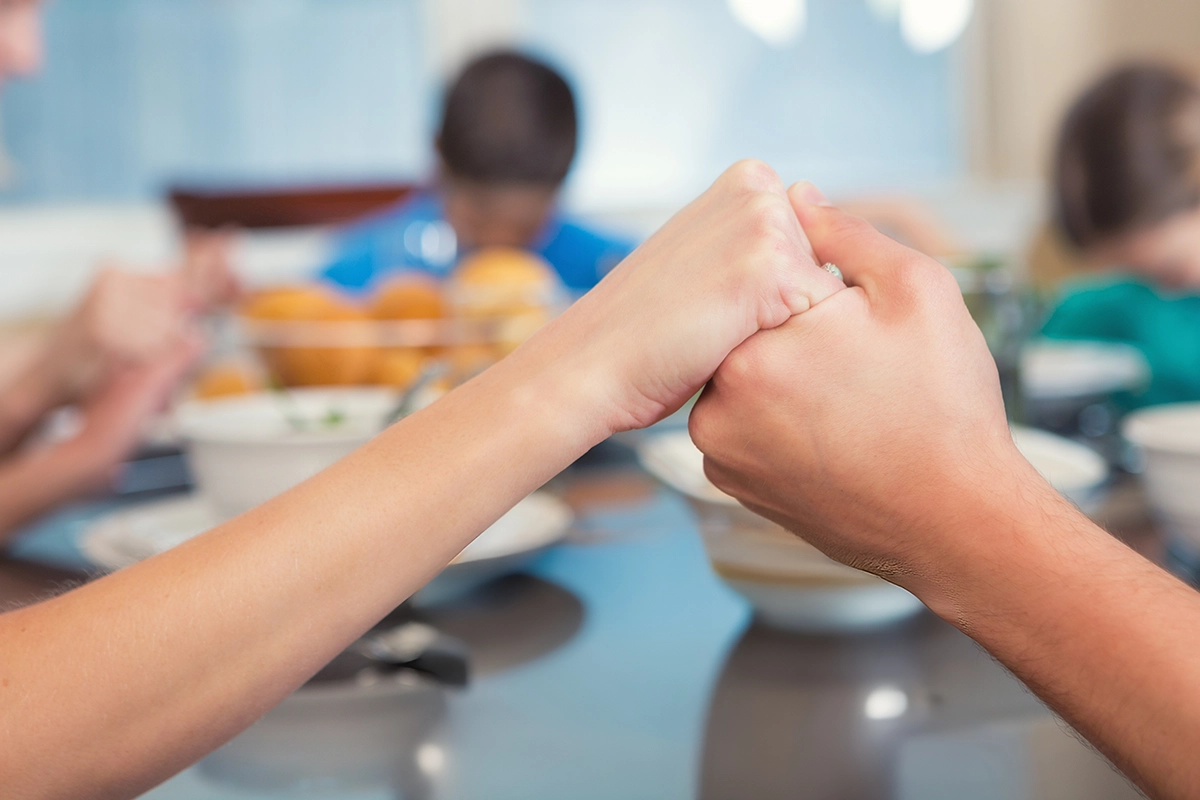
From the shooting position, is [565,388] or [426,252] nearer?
[565,388]

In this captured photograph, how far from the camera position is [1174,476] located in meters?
0.61

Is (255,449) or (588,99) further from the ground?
(588,99)

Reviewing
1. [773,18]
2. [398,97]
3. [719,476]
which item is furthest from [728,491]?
[773,18]

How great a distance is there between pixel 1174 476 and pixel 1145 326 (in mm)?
916

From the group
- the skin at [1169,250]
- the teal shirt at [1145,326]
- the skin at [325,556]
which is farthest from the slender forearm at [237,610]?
the skin at [1169,250]

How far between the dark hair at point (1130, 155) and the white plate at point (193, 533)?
1307 millimetres

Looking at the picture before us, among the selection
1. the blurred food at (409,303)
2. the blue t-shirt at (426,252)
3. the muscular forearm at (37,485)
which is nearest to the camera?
the muscular forearm at (37,485)

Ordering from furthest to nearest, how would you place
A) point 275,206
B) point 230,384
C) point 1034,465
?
point 275,206 → point 230,384 → point 1034,465

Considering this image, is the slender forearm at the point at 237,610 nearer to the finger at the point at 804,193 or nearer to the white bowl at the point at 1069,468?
the finger at the point at 804,193

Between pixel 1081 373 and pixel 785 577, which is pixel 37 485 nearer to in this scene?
pixel 785 577

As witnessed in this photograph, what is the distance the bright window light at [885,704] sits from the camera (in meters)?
0.48

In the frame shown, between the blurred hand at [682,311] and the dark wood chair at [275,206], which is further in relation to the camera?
the dark wood chair at [275,206]

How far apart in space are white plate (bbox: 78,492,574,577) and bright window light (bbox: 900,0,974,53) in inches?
120

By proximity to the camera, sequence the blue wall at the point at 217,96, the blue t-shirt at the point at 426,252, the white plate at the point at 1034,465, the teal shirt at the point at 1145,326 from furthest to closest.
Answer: the blue wall at the point at 217,96 < the blue t-shirt at the point at 426,252 < the teal shirt at the point at 1145,326 < the white plate at the point at 1034,465
